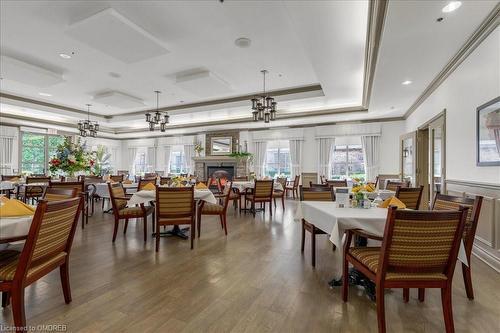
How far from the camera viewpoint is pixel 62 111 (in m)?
8.16

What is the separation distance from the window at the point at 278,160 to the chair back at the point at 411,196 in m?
6.71

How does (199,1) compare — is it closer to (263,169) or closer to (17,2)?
(17,2)

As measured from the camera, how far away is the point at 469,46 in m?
3.39

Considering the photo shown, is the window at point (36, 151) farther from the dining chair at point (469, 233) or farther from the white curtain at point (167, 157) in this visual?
the dining chair at point (469, 233)

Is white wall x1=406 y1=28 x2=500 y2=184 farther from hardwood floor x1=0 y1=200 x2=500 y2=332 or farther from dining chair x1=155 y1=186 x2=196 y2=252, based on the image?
dining chair x1=155 y1=186 x2=196 y2=252

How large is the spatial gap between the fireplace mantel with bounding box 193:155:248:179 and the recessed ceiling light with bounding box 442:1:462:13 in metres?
8.04

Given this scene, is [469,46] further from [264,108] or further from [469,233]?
[264,108]

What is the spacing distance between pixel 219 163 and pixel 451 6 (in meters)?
8.92

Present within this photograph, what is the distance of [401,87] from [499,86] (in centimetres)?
247

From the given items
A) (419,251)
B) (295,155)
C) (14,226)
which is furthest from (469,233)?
(295,155)

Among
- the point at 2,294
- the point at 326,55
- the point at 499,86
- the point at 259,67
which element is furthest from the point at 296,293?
the point at 259,67

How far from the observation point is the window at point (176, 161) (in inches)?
489

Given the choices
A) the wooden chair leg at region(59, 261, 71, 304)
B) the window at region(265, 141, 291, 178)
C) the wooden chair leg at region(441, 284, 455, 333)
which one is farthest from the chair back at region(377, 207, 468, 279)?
the window at region(265, 141, 291, 178)

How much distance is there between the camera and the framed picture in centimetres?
291
